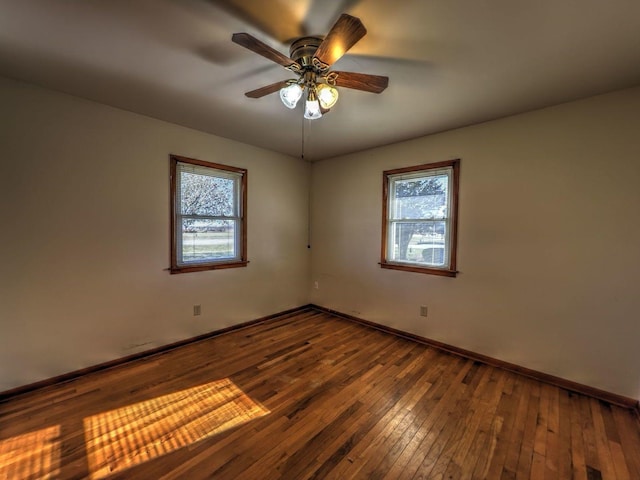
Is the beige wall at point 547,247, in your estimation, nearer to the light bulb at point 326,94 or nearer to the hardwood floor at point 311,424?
the hardwood floor at point 311,424

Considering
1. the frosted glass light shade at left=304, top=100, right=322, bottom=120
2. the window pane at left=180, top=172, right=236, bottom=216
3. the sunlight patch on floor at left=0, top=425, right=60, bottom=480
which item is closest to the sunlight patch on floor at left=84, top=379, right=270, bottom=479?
the sunlight patch on floor at left=0, top=425, right=60, bottom=480

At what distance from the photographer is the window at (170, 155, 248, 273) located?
9.75 ft

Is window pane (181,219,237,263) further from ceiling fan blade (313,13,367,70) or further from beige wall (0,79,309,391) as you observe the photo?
ceiling fan blade (313,13,367,70)

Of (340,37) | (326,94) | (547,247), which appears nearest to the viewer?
(340,37)

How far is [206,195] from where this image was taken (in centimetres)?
321

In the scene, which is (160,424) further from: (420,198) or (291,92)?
(420,198)

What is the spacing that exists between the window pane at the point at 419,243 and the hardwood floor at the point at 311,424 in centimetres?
114

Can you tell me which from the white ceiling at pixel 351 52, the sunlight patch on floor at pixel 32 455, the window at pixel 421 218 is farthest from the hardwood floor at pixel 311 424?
the white ceiling at pixel 351 52

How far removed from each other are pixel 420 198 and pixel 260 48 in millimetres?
2452

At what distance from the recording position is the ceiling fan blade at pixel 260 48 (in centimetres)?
128

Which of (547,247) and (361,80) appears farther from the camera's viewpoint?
(547,247)

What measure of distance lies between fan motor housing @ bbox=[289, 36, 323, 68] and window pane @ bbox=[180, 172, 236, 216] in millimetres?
1991

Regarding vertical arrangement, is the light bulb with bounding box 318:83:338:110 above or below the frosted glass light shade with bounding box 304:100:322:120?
above

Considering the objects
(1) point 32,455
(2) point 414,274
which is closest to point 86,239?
(1) point 32,455
